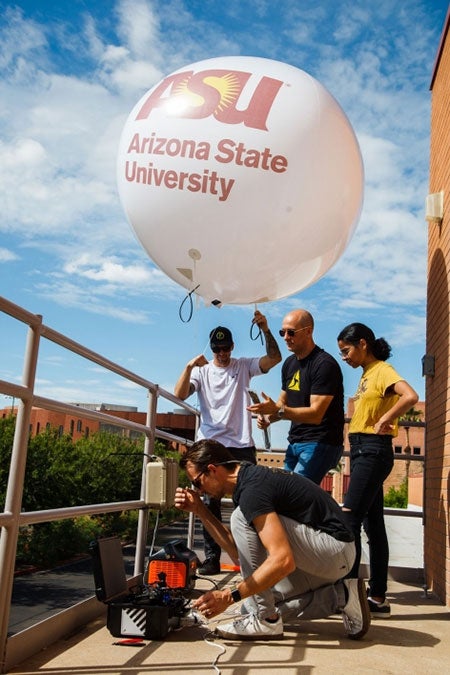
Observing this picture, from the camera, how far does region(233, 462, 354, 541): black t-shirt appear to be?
2.73m

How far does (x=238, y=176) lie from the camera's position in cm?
341

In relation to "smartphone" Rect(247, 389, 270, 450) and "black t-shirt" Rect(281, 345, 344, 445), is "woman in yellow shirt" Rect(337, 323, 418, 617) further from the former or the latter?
"smartphone" Rect(247, 389, 270, 450)

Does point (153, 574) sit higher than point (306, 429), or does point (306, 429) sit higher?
point (306, 429)

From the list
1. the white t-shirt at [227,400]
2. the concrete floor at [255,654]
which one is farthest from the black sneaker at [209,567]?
the concrete floor at [255,654]

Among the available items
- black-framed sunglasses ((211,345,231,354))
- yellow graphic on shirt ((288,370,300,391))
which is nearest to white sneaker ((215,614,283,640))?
yellow graphic on shirt ((288,370,300,391))

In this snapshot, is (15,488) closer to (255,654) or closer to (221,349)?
(255,654)

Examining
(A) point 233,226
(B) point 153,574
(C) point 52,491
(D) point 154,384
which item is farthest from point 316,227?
(C) point 52,491

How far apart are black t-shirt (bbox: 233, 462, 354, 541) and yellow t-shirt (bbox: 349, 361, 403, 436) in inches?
32.5

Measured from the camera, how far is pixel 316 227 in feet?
11.8

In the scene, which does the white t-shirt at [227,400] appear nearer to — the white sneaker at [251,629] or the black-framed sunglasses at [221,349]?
the black-framed sunglasses at [221,349]

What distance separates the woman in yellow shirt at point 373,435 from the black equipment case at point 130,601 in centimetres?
101

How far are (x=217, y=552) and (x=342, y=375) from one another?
61.2 inches

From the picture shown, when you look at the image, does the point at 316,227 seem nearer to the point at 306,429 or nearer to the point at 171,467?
the point at 306,429

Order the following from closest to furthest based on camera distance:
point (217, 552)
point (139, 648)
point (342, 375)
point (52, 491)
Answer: point (139, 648), point (342, 375), point (217, 552), point (52, 491)
